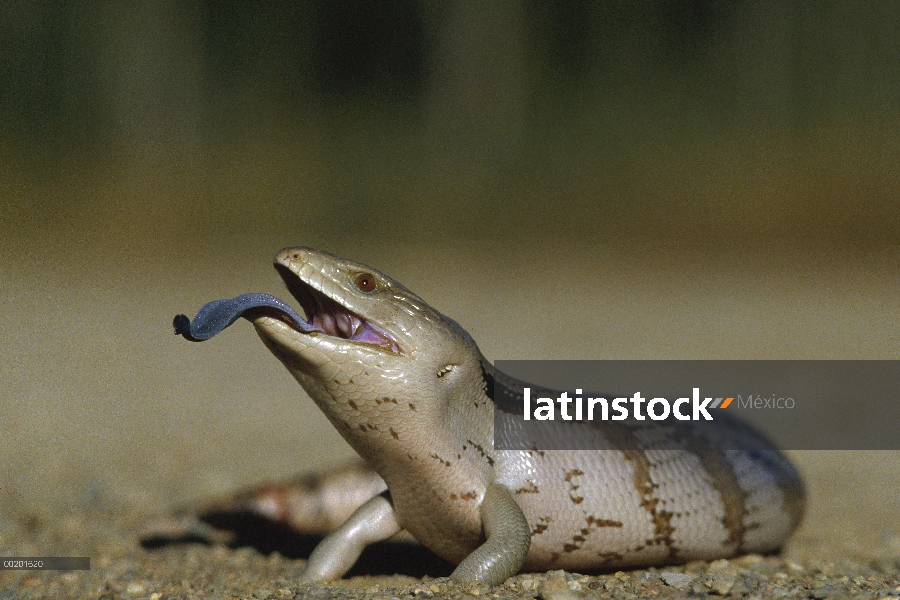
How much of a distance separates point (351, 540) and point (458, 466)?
724 mm

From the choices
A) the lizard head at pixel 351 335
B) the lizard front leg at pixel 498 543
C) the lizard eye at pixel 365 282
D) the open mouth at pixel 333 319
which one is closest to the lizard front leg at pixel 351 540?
the lizard front leg at pixel 498 543

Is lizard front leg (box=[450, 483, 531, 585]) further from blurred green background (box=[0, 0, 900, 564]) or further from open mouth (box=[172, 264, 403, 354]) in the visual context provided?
blurred green background (box=[0, 0, 900, 564])

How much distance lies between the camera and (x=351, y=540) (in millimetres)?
4457

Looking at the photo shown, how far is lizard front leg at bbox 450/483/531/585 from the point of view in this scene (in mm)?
3680

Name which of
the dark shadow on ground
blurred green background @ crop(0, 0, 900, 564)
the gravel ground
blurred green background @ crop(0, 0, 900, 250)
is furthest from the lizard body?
blurred green background @ crop(0, 0, 900, 250)

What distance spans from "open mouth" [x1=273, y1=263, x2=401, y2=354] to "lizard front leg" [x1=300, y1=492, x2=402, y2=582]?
0.94 metres

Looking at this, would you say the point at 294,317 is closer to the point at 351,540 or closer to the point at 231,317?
the point at 231,317

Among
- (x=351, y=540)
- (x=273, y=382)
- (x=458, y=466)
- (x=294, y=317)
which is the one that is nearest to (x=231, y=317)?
(x=294, y=317)

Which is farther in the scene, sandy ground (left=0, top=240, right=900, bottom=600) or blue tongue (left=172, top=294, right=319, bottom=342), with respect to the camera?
sandy ground (left=0, top=240, right=900, bottom=600)

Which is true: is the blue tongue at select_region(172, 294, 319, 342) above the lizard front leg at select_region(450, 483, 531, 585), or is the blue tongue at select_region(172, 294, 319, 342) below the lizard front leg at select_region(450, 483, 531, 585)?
above

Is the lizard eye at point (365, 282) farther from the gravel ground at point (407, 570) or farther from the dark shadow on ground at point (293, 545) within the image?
the dark shadow on ground at point (293, 545)

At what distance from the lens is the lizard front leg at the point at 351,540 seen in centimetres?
444

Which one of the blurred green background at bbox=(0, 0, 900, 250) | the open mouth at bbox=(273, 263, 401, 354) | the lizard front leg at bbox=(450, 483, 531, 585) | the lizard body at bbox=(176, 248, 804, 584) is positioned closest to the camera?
the lizard front leg at bbox=(450, 483, 531, 585)

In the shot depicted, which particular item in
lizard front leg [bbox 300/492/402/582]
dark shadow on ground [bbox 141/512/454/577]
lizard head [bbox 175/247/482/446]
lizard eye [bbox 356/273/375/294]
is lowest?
dark shadow on ground [bbox 141/512/454/577]
